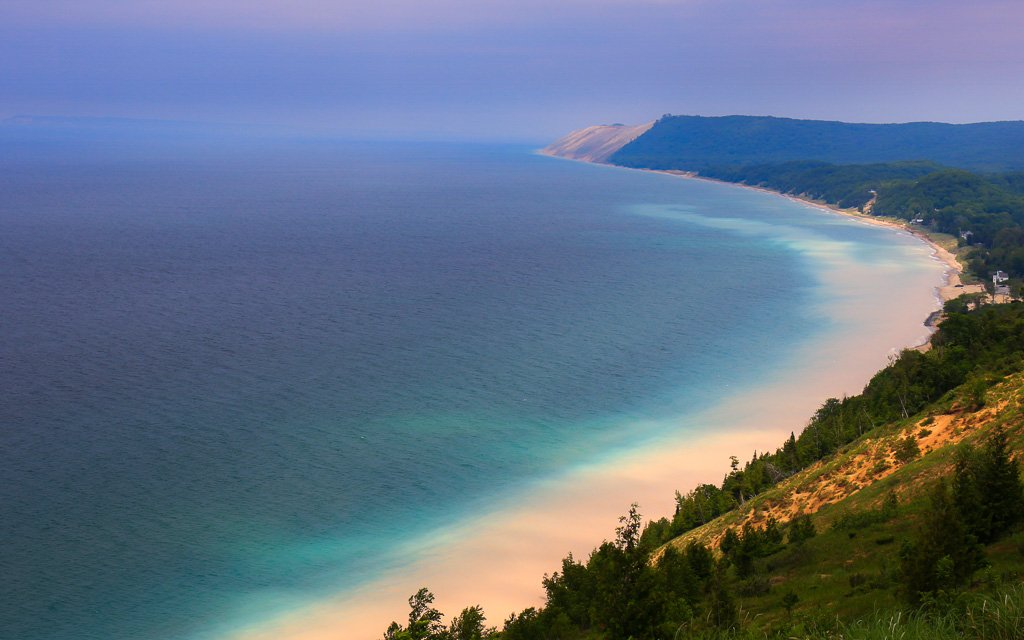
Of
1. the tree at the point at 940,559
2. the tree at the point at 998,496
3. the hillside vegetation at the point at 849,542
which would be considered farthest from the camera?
the tree at the point at 998,496

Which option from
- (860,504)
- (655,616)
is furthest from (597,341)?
(655,616)

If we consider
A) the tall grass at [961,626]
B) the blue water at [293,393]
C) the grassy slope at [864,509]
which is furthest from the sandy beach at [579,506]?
the tall grass at [961,626]

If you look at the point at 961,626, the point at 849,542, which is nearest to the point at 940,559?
the point at 961,626

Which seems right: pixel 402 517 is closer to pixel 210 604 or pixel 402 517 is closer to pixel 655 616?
pixel 210 604

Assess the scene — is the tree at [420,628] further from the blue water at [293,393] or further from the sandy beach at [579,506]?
the blue water at [293,393]

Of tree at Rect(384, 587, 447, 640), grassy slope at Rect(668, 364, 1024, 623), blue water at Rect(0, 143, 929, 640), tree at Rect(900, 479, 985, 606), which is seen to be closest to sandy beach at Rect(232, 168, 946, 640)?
blue water at Rect(0, 143, 929, 640)

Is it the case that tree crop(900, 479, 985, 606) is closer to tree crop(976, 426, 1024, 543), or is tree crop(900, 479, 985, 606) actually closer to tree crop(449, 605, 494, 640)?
tree crop(976, 426, 1024, 543)

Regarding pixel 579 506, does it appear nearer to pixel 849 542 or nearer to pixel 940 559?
pixel 849 542
